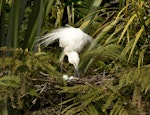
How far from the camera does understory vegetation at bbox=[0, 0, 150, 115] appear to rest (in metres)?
2.21

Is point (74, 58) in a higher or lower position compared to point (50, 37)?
lower

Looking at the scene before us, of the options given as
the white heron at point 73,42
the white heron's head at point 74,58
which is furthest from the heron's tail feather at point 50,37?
the white heron's head at point 74,58

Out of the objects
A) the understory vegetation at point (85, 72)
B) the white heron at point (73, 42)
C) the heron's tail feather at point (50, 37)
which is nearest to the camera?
the understory vegetation at point (85, 72)

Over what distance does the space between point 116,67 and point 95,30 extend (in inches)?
22.3

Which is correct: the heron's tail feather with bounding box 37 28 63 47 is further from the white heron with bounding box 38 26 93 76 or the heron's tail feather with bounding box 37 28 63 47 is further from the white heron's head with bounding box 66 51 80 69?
the white heron's head with bounding box 66 51 80 69

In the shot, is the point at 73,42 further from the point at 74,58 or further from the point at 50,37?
the point at 50,37

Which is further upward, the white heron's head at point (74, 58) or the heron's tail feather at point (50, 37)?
the heron's tail feather at point (50, 37)

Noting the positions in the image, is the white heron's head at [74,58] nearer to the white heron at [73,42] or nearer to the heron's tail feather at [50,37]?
the white heron at [73,42]

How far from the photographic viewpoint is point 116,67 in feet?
8.49

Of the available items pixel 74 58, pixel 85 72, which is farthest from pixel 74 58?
pixel 85 72

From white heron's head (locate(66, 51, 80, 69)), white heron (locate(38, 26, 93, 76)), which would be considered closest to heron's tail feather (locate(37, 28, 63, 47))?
white heron (locate(38, 26, 93, 76))

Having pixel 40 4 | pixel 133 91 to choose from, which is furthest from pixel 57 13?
pixel 133 91

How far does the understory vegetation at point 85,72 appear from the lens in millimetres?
2215

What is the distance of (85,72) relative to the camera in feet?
9.07
